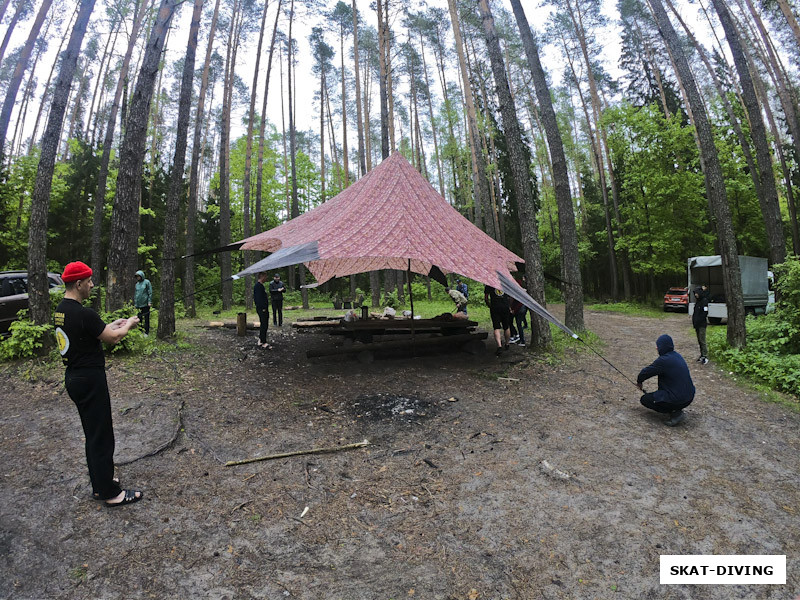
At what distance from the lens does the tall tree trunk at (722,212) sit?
721 centimetres

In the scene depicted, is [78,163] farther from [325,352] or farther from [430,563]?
[430,563]

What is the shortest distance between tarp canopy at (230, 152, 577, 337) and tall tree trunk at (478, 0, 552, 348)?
0.48 metres

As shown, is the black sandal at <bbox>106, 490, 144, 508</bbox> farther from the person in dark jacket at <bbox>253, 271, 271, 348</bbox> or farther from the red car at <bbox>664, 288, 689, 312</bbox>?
the red car at <bbox>664, 288, 689, 312</bbox>

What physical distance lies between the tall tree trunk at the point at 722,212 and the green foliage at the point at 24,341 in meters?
11.9

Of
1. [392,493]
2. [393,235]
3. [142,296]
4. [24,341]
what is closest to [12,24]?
[142,296]

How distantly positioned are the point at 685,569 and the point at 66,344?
4156 mm

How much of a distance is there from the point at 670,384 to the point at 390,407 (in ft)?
10.6

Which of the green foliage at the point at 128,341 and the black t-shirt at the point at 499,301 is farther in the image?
the black t-shirt at the point at 499,301

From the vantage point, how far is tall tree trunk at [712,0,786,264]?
25.7ft

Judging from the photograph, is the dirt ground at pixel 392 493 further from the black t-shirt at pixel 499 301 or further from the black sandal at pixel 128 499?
the black t-shirt at pixel 499 301

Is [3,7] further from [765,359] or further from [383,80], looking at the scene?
[765,359]

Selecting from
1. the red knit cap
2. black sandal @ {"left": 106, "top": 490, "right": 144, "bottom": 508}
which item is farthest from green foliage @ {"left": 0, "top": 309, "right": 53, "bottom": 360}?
black sandal @ {"left": 106, "top": 490, "right": 144, "bottom": 508}

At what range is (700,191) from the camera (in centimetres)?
1709

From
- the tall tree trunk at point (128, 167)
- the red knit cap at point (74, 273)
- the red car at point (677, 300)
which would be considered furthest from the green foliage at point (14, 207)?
the red car at point (677, 300)
